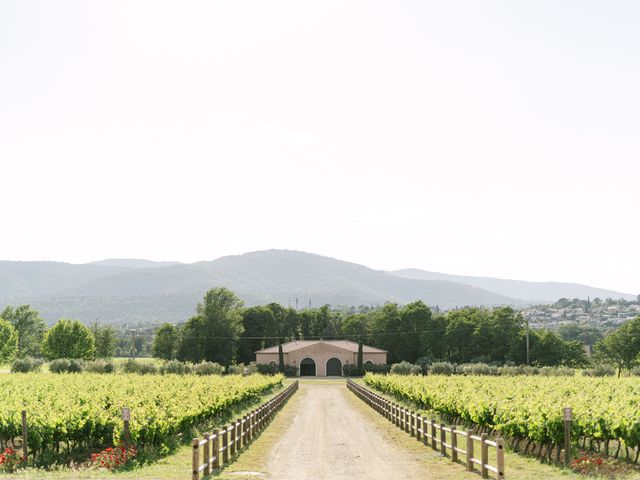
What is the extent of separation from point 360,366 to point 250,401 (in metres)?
61.9

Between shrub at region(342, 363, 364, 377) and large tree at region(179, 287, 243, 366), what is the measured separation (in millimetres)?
21969

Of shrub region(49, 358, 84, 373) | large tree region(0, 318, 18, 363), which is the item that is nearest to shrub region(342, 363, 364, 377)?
shrub region(49, 358, 84, 373)

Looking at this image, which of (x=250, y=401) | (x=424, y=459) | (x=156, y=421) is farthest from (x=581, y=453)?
(x=250, y=401)

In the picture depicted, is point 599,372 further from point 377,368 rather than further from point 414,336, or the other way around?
point 414,336

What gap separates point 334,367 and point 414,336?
22.0 m

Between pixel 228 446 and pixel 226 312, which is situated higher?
pixel 226 312

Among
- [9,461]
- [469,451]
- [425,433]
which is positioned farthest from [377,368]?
[9,461]

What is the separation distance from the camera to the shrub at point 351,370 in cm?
11444

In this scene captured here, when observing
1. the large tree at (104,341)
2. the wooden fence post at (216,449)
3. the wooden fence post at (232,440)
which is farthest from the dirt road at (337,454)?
the large tree at (104,341)

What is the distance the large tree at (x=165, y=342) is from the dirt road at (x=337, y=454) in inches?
4441

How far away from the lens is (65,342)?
416 feet

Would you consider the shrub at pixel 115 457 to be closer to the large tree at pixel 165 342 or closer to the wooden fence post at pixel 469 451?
the wooden fence post at pixel 469 451

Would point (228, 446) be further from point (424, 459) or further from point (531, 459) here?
point (531, 459)

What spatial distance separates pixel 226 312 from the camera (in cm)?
12975
